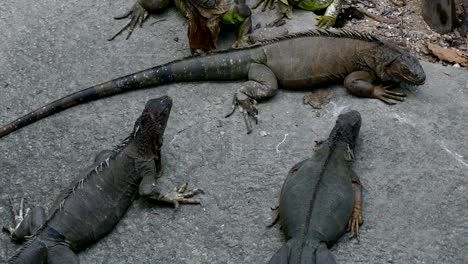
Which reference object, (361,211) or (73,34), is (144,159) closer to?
(361,211)

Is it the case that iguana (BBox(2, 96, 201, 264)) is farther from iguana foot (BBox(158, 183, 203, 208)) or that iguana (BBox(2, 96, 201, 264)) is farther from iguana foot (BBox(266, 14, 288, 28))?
iguana foot (BBox(266, 14, 288, 28))

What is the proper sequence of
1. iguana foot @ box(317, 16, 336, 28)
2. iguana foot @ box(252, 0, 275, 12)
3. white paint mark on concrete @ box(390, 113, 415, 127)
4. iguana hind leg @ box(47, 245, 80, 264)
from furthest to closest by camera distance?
iguana foot @ box(252, 0, 275, 12) → iguana foot @ box(317, 16, 336, 28) → white paint mark on concrete @ box(390, 113, 415, 127) → iguana hind leg @ box(47, 245, 80, 264)

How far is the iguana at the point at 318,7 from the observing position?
265 inches

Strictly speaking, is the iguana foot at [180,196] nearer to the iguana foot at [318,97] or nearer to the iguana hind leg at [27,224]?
the iguana hind leg at [27,224]

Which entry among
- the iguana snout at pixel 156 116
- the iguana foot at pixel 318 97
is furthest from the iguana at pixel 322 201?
the iguana snout at pixel 156 116

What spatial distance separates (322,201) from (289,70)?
5.66ft

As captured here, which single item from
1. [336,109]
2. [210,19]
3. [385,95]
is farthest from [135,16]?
[385,95]

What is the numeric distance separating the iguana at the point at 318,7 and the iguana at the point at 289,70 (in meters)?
0.76

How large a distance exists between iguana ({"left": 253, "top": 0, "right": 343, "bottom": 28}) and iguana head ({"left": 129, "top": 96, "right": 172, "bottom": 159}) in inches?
84.2

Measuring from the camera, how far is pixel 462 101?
5648mm

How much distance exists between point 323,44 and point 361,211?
1.83 metres

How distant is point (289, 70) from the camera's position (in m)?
5.87

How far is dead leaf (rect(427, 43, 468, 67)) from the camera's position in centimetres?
657

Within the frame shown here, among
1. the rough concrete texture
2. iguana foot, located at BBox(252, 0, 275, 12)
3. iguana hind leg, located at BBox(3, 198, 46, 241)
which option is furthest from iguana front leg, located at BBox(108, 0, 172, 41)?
iguana hind leg, located at BBox(3, 198, 46, 241)
